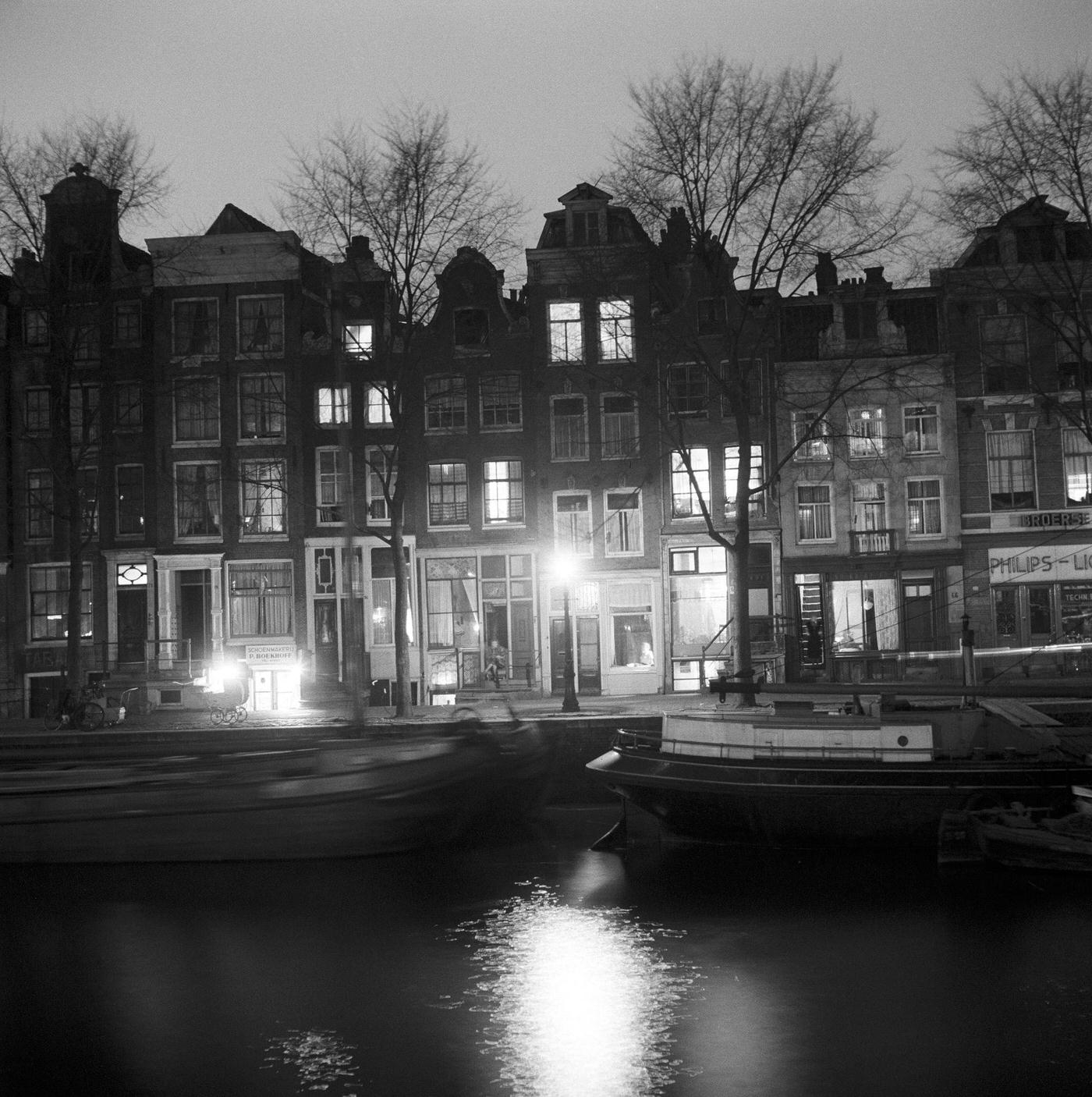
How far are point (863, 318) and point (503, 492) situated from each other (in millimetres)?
10842

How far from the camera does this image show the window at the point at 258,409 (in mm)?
38219

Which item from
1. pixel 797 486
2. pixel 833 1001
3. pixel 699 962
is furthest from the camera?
pixel 797 486

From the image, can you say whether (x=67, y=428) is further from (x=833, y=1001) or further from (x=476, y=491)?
(x=833, y=1001)

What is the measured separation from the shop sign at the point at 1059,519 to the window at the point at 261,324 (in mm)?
20966

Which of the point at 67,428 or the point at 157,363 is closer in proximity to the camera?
the point at 67,428

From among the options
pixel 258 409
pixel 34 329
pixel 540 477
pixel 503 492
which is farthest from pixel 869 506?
pixel 34 329

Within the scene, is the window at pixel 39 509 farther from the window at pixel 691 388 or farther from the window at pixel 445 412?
the window at pixel 691 388

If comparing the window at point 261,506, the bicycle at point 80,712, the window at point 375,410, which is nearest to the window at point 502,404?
the window at point 375,410

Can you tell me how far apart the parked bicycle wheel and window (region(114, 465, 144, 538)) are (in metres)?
8.95

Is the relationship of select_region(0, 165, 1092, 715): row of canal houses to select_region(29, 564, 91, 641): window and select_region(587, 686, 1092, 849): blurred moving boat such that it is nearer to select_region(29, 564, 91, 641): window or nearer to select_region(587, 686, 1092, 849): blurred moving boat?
select_region(29, 564, 91, 641): window

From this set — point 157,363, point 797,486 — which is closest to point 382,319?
point 157,363

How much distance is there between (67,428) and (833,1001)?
25592mm

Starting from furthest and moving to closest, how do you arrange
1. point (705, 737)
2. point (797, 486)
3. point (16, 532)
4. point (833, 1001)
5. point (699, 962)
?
point (16, 532)
point (797, 486)
point (705, 737)
point (699, 962)
point (833, 1001)

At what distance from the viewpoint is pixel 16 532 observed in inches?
1558
